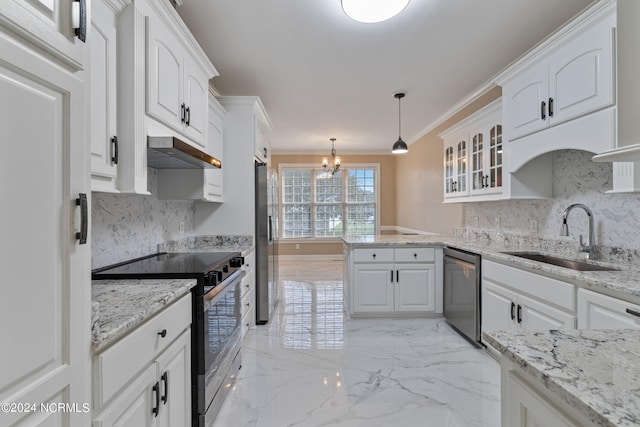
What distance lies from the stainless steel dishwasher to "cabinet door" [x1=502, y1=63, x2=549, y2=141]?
1126mm

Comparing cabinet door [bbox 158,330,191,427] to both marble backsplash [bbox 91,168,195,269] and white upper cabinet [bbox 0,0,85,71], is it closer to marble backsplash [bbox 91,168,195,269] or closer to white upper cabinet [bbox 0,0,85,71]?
marble backsplash [bbox 91,168,195,269]

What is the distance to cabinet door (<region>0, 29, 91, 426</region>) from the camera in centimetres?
61

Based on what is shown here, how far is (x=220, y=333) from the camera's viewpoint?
190cm

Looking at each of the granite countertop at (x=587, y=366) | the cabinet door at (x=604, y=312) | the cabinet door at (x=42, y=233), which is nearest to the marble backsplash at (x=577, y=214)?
the cabinet door at (x=604, y=312)

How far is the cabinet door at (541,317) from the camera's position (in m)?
1.82

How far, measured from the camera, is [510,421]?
821mm

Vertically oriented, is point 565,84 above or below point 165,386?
above

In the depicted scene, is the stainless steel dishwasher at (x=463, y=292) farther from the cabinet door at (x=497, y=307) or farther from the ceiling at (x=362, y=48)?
the ceiling at (x=362, y=48)

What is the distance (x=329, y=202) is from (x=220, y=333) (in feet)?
19.4

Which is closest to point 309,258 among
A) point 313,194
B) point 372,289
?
point 313,194

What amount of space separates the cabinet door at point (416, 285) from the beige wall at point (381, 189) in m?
4.10

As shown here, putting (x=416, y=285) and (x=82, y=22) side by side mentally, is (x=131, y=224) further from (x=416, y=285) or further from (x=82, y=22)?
Answer: (x=416, y=285)

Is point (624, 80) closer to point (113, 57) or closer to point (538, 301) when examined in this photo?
point (538, 301)

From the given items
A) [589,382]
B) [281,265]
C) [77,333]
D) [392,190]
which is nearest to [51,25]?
[77,333]
